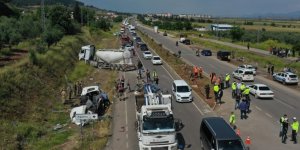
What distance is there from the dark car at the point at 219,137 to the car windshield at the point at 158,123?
6.10 ft

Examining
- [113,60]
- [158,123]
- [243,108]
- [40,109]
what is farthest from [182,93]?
[113,60]

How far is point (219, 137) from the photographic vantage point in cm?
1920

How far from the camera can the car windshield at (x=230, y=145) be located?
745 inches

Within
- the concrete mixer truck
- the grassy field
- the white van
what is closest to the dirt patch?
the grassy field

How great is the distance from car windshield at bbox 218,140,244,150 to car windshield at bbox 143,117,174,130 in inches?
130

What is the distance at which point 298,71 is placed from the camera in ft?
183

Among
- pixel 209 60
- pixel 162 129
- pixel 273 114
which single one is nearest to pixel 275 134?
pixel 273 114

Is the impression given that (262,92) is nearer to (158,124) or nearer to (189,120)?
(189,120)

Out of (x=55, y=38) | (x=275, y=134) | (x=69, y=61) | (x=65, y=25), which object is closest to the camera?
(x=275, y=134)

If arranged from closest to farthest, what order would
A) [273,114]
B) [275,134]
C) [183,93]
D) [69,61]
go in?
[275,134], [273,114], [183,93], [69,61]

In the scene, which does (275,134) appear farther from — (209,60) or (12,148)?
(209,60)

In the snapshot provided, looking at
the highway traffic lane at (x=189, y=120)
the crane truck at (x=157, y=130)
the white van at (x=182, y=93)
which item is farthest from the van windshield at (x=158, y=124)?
the white van at (x=182, y=93)

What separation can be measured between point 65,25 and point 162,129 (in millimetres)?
82221

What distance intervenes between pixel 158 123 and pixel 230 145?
14.1 feet
